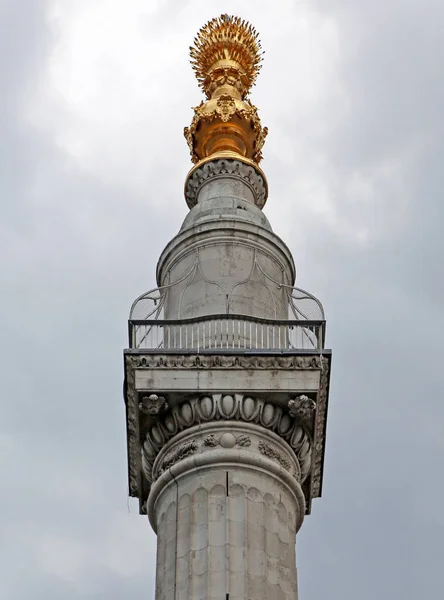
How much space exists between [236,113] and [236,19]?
5645 mm

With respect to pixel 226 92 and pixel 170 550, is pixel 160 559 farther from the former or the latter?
pixel 226 92

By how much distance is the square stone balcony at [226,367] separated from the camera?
98.2 feet

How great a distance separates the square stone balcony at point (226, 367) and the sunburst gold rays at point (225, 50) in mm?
12545

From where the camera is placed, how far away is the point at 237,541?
27.5m

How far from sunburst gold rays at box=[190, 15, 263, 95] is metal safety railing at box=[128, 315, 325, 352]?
480 inches

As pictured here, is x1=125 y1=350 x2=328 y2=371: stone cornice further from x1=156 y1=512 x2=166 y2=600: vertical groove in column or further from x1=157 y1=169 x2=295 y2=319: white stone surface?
x1=156 y1=512 x2=166 y2=600: vertical groove in column

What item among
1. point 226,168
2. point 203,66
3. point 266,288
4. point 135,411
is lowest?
point 135,411

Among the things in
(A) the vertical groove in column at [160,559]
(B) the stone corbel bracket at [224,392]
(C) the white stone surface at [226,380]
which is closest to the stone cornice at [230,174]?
(B) the stone corbel bracket at [224,392]

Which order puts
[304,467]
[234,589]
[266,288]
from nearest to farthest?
1. [234,589]
2. [304,467]
3. [266,288]

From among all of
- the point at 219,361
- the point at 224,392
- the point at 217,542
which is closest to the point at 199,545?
the point at 217,542

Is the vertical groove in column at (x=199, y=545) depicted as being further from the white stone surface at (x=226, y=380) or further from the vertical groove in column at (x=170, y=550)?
the white stone surface at (x=226, y=380)

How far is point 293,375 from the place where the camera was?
30.1 meters

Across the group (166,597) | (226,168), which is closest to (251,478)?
(166,597)

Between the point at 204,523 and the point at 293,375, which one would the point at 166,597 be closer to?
the point at 204,523
